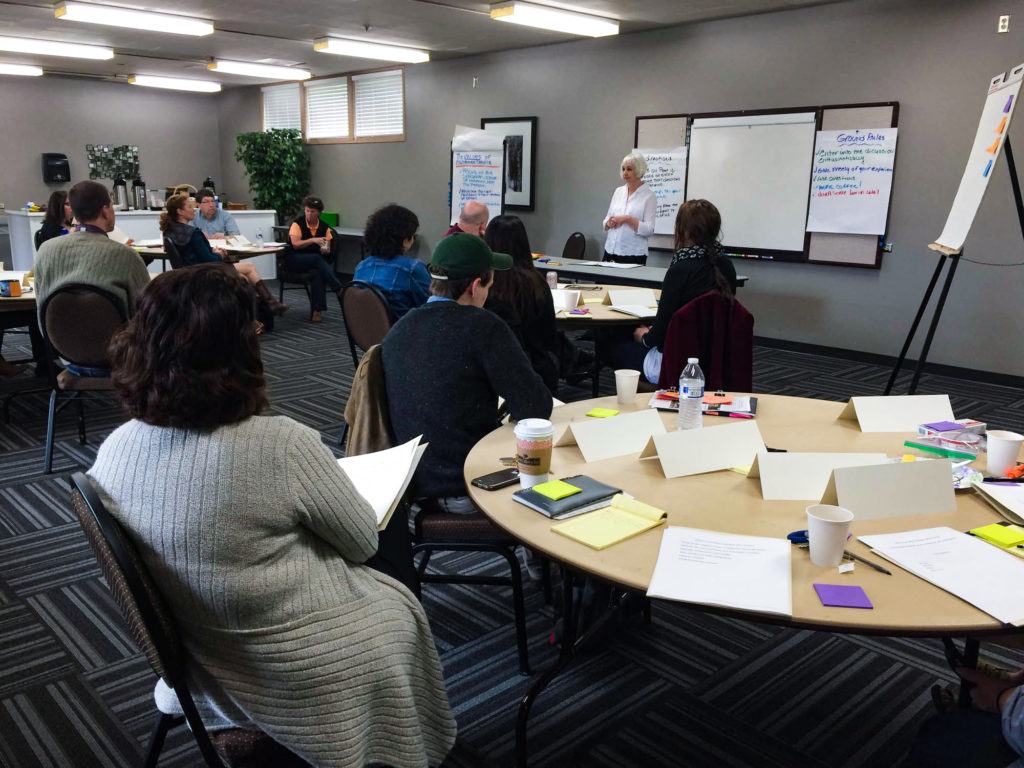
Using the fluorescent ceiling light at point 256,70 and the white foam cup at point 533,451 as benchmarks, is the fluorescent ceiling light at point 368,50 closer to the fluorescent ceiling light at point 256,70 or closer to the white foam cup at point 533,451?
the fluorescent ceiling light at point 256,70

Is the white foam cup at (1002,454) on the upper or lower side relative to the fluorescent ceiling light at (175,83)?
lower

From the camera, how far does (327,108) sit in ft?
33.1

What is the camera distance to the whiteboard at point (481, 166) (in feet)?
24.3

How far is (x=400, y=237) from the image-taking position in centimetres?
379

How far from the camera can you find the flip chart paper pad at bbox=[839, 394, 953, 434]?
1.96m

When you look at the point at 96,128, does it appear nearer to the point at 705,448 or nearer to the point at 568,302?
the point at 568,302

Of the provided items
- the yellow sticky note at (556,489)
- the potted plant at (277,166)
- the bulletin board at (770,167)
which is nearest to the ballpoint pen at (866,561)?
the yellow sticky note at (556,489)

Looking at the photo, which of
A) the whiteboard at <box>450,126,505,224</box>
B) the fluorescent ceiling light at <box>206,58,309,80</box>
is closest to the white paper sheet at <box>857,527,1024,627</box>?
the whiteboard at <box>450,126,505,224</box>

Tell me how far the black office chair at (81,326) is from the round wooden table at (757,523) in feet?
7.21

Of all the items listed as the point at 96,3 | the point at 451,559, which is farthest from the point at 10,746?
the point at 96,3

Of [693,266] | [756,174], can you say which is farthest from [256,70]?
[693,266]

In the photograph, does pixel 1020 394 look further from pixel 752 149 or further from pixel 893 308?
pixel 752 149

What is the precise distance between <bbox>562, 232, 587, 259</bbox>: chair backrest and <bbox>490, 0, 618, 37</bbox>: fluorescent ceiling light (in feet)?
5.48

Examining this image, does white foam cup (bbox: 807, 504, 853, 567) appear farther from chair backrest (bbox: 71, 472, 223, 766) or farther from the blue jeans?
the blue jeans
